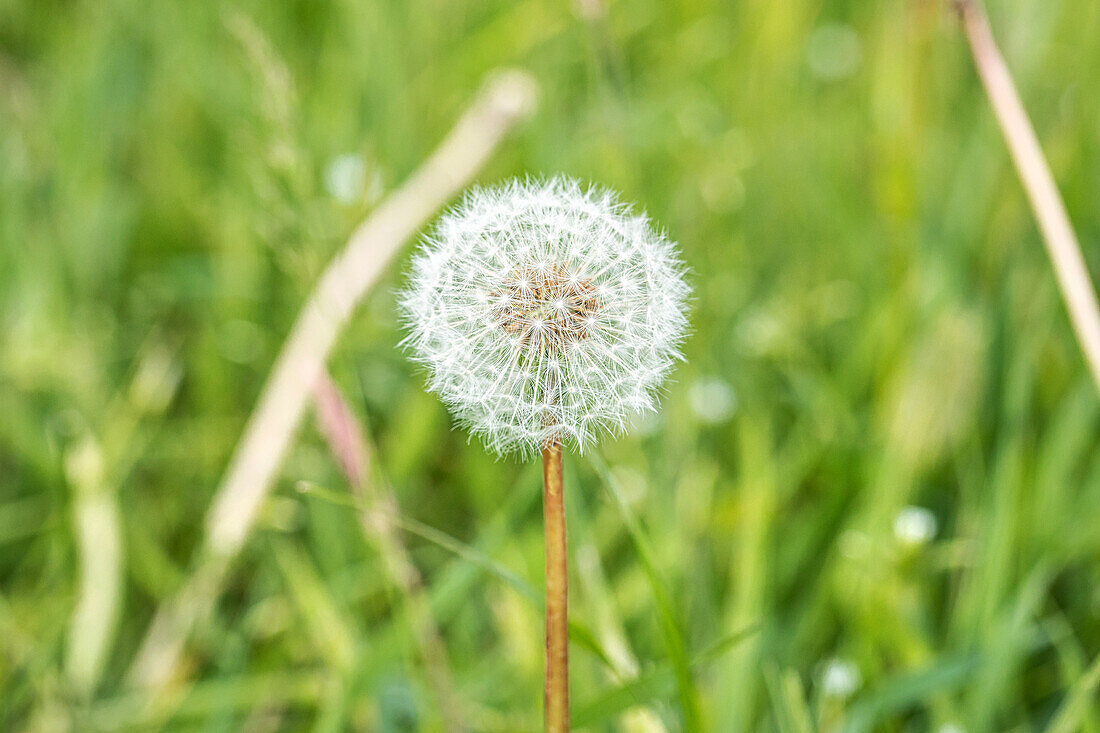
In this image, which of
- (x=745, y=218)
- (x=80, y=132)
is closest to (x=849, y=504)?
(x=745, y=218)

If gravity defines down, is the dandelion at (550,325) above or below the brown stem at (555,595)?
above

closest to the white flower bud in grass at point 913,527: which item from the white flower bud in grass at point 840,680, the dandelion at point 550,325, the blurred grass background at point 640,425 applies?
the blurred grass background at point 640,425

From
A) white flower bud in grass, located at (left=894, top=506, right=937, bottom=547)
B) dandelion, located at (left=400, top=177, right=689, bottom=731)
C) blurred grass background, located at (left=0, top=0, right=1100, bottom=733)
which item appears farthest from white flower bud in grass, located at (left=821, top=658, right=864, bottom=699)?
dandelion, located at (left=400, top=177, right=689, bottom=731)

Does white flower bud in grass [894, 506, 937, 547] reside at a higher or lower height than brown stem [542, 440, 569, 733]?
higher

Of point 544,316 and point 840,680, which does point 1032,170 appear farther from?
point 544,316

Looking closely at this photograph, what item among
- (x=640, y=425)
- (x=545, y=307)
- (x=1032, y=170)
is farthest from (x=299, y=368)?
(x=1032, y=170)

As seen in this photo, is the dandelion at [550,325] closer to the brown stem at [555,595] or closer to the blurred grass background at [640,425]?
the brown stem at [555,595]

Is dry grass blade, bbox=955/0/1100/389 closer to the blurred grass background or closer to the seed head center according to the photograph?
the blurred grass background
